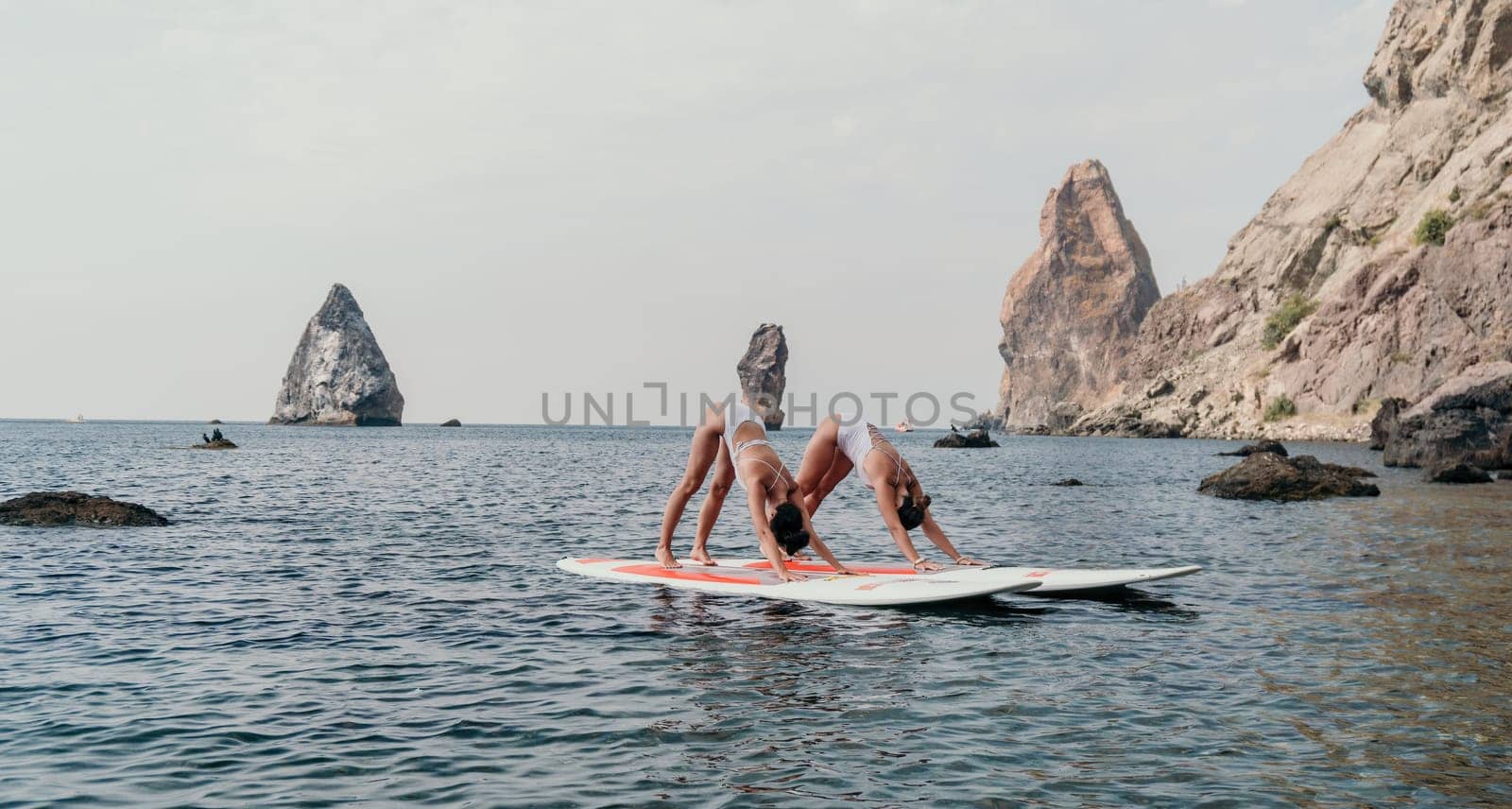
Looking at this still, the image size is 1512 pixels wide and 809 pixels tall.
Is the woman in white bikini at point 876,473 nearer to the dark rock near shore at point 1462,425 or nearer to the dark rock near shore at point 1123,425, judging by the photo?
the dark rock near shore at point 1462,425

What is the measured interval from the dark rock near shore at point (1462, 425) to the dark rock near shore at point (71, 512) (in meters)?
49.3

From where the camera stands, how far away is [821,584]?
15.6m

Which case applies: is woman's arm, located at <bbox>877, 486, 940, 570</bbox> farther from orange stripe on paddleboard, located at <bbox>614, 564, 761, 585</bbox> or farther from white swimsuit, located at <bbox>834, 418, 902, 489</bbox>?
orange stripe on paddleboard, located at <bbox>614, 564, 761, 585</bbox>

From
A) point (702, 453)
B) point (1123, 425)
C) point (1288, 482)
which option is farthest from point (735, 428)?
point (1123, 425)

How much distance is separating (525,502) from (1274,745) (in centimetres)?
3022

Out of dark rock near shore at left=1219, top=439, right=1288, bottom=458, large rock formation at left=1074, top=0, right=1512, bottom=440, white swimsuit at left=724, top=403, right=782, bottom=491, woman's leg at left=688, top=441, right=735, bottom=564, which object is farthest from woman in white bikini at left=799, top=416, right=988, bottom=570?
large rock formation at left=1074, top=0, right=1512, bottom=440

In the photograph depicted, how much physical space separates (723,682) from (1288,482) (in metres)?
30.5

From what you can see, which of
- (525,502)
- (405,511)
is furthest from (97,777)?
(525,502)

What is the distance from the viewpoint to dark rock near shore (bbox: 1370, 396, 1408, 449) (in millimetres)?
63763

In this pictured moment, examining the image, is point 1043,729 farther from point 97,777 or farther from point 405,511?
point 405,511

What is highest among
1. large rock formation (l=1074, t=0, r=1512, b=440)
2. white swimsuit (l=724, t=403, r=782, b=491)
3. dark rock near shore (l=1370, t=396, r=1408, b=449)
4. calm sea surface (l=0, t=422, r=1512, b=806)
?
large rock formation (l=1074, t=0, r=1512, b=440)

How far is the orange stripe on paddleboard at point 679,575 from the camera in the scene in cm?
1628

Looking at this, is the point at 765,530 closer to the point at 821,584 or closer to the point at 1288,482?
the point at 821,584

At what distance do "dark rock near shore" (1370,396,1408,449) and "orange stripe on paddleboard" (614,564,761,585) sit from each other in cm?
5693
